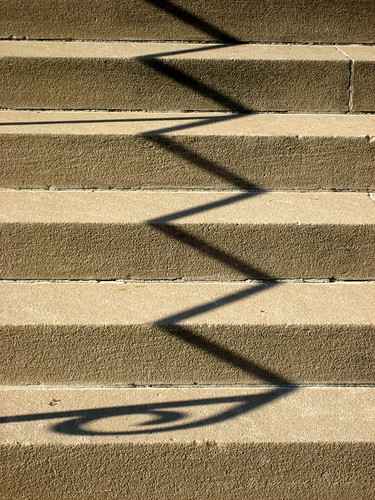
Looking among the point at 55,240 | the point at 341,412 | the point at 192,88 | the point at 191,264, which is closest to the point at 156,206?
the point at 191,264

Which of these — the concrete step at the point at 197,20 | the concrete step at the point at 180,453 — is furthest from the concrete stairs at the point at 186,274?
the concrete step at the point at 197,20

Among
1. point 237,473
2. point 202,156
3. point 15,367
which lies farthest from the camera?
point 202,156

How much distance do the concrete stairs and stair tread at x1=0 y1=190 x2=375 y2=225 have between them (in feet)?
0.03

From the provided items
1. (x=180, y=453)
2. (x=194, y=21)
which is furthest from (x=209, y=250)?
(x=194, y=21)

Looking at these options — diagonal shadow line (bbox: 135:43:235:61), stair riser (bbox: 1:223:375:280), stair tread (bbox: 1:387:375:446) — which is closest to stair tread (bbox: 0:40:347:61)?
diagonal shadow line (bbox: 135:43:235:61)

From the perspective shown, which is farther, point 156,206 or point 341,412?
point 156,206

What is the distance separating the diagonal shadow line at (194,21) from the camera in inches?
126

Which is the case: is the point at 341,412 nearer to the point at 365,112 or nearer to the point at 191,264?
the point at 191,264

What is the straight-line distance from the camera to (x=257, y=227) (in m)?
2.41

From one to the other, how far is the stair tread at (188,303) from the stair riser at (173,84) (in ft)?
3.25

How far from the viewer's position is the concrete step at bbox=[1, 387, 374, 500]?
2.10 m

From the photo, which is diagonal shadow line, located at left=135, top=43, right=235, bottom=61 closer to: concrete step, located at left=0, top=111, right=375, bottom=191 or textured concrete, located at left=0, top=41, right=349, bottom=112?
textured concrete, located at left=0, top=41, right=349, bottom=112

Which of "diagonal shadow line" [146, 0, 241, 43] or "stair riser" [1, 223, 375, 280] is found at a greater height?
"diagonal shadow line" [146, 0, 241, 43]

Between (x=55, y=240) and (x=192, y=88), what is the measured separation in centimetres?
107
